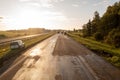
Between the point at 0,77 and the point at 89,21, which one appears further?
the point at 89,21

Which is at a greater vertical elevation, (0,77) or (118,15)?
(118,15)

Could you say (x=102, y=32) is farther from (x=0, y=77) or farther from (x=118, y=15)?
(x=0, y=77)

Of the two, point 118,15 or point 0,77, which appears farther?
point 118,15

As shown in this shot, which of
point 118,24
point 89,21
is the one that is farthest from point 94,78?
point 89,21

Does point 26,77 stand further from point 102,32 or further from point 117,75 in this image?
point 102,32

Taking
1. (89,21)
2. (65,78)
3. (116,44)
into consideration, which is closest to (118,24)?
(116,44)

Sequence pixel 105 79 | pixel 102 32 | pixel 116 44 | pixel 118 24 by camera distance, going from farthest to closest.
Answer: pixel 102 32, pixel 118 24, pixel 116 44, pixel 105 79

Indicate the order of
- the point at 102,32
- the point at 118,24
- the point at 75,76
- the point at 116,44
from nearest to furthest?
the point at 75,76, the point at 116,44, the point at 118,24, the point at 102,32

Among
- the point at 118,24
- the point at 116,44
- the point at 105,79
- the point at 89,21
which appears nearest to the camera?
the point at 105,79

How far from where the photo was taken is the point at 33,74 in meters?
14.5

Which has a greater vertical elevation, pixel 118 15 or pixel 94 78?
pixel 118 15

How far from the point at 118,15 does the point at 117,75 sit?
46.8 metres

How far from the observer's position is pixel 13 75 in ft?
46.9

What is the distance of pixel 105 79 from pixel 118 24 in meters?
45.7
